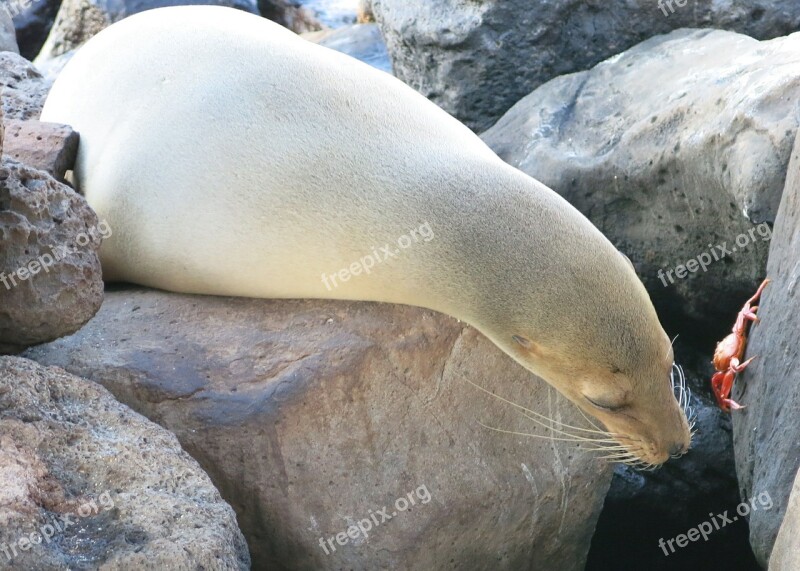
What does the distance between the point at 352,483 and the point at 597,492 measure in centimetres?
100

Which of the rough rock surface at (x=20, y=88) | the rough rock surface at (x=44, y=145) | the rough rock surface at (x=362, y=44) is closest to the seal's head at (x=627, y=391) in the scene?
the rough rock surface at (x=44, y=145)

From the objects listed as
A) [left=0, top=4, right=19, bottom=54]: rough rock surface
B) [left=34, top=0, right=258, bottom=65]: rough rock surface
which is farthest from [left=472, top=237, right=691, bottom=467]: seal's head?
[left=34, top=0, right=258, bottom=65]: rough rock surface

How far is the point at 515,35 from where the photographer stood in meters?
5.91

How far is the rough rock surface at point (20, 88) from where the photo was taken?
530cm

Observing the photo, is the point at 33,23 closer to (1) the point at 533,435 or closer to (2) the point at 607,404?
(1) the point at 533,435

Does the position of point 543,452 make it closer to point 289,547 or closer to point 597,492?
point 597,492

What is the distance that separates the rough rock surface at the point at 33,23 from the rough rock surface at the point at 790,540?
8.77 m

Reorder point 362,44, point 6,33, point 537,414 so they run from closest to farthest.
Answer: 1. point 537,414
2. point 6,33
3. point 362,44

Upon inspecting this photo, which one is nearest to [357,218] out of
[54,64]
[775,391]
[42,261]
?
[42,261]

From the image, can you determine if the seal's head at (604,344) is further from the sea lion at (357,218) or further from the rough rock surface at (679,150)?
the rough rock surface at (679,150)

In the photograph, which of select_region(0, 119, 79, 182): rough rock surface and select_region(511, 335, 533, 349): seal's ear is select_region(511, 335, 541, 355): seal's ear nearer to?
select_region(511, 335, 533, 349): seal's ear

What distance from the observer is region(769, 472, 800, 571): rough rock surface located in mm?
2613

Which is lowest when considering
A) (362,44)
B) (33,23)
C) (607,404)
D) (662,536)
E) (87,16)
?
(33,23)

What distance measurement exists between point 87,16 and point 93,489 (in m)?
6.30
